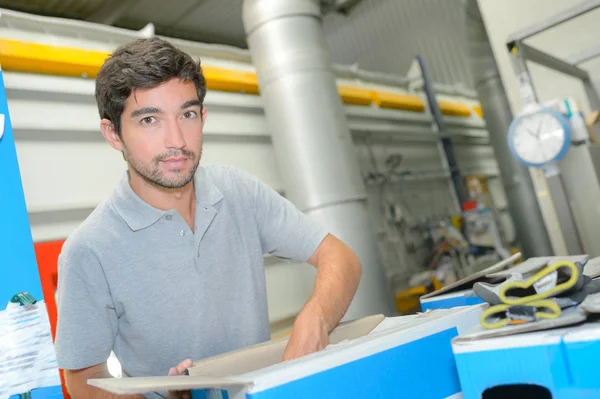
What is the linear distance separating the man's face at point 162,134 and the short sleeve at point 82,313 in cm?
20

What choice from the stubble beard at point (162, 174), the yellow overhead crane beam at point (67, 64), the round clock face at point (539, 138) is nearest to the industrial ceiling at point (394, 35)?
the yellow overhead crane beam at point (67, 64)

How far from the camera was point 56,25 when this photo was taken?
1.87m

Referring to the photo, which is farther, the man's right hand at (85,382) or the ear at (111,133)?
the ear at (111,133)

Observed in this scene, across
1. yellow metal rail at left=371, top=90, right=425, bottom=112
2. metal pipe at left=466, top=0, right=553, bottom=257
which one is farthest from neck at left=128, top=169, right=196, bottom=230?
metal pipe at left=466, top=0, right=553, bottom=257

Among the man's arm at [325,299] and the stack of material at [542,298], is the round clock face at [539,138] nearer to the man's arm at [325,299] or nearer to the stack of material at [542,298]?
the man's arm at [325,299]

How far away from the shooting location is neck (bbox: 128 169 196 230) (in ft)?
3.57

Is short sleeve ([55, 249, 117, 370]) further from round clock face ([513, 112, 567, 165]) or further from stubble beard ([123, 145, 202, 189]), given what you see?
round clock face ([513, 112, 567, 165])

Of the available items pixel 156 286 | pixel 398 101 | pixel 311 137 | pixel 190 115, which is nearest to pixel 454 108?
pixel 398 101

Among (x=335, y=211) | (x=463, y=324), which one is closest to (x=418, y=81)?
(x=335, y=211)

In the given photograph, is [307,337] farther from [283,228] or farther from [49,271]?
[49,271]

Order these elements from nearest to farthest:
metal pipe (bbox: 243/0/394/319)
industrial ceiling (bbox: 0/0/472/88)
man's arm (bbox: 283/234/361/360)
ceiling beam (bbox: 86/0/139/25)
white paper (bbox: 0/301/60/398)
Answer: man's arm (bbox: 283/234/361/360)
white paper (bbox: 0/301/60/398)
metal pipe (bbox: 243/0/394/319)
ceiling beam (bbox: 86/0/139/25)
industrial ceiling (bbox: 0/0/472/88)

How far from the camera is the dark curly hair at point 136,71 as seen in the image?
0.99 metres

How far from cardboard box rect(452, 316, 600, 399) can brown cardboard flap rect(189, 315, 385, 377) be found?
0.35m

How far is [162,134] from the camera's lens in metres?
1.00
